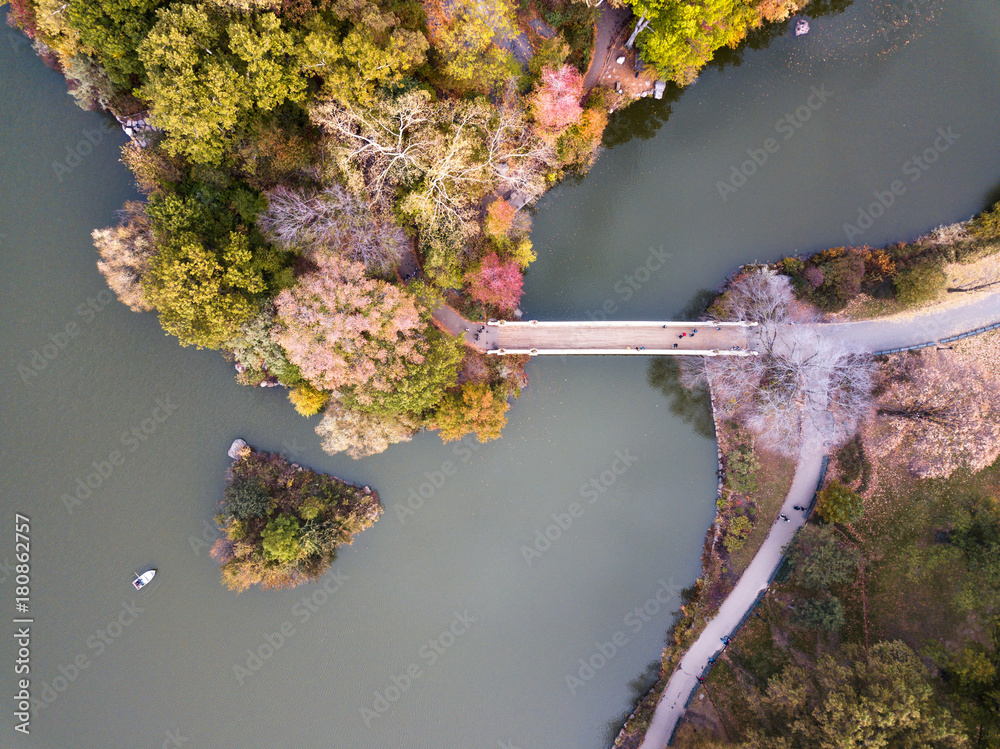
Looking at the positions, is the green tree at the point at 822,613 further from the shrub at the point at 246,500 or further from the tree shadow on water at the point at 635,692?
the shrub at the point at 246,500

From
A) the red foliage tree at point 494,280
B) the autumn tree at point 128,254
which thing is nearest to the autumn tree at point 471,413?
the red foliage tree at point 494,280

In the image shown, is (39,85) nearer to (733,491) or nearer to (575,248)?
(575,248)

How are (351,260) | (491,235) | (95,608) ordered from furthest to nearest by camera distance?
(95,608), (491,235), (351,260)

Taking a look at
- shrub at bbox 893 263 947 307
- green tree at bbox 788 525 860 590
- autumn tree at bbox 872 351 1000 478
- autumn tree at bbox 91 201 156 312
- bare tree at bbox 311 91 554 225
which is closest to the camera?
bare tree at bbox 311 91 554 225

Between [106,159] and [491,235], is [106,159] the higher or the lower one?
the higher one

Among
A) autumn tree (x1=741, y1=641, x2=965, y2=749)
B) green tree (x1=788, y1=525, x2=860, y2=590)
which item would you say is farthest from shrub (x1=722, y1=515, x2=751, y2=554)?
autumn tree (x1=741, y1=641, x2=965, y2=749)

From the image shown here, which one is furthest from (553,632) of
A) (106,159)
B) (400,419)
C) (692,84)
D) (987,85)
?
(987,85)

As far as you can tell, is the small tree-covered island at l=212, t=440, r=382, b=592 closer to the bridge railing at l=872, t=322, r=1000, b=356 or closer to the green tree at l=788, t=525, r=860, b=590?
the green tree at l=788, t=525, r=860, b=590
